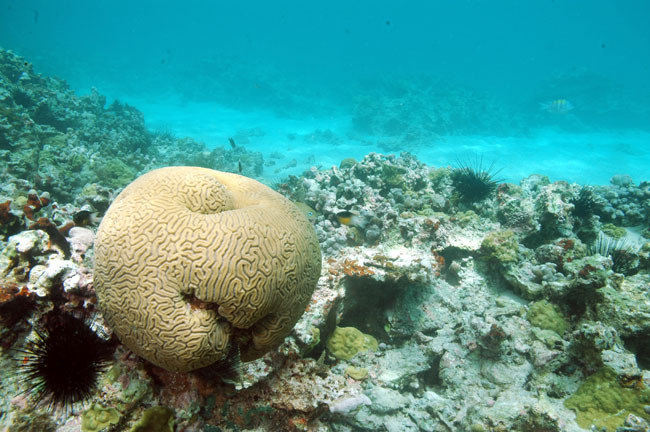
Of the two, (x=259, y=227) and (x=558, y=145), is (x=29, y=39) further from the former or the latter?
(x=558, y=145)

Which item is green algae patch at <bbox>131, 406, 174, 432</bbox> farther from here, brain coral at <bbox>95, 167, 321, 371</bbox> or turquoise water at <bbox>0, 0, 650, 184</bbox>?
Answer: turquoise water at <bbox>0, 0, 650, 184</bbox>

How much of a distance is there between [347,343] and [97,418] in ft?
9.91

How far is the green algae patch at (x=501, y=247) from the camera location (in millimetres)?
5172

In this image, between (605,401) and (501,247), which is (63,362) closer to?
(605,401)

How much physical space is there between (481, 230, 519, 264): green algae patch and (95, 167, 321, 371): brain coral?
3935 millimetres

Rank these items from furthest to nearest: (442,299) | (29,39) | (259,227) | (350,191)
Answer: (29,39) → (350,191) → (442,299) → (259,227)

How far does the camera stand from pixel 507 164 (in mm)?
19828

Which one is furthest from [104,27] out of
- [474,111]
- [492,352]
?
[492,352]

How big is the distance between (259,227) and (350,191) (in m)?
4.39

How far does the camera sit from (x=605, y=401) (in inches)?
128

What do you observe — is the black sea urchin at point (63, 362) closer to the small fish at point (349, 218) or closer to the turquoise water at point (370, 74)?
the small fish at point (349, 218)

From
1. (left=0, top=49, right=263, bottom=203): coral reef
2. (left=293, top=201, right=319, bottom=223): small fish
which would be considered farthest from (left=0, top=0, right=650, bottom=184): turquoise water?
(left=293, top=201, right=319, bottom=223): small fish

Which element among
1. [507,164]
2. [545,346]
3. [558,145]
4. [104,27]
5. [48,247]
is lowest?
[48,247]

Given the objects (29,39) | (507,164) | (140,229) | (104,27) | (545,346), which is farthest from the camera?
(104,27)
